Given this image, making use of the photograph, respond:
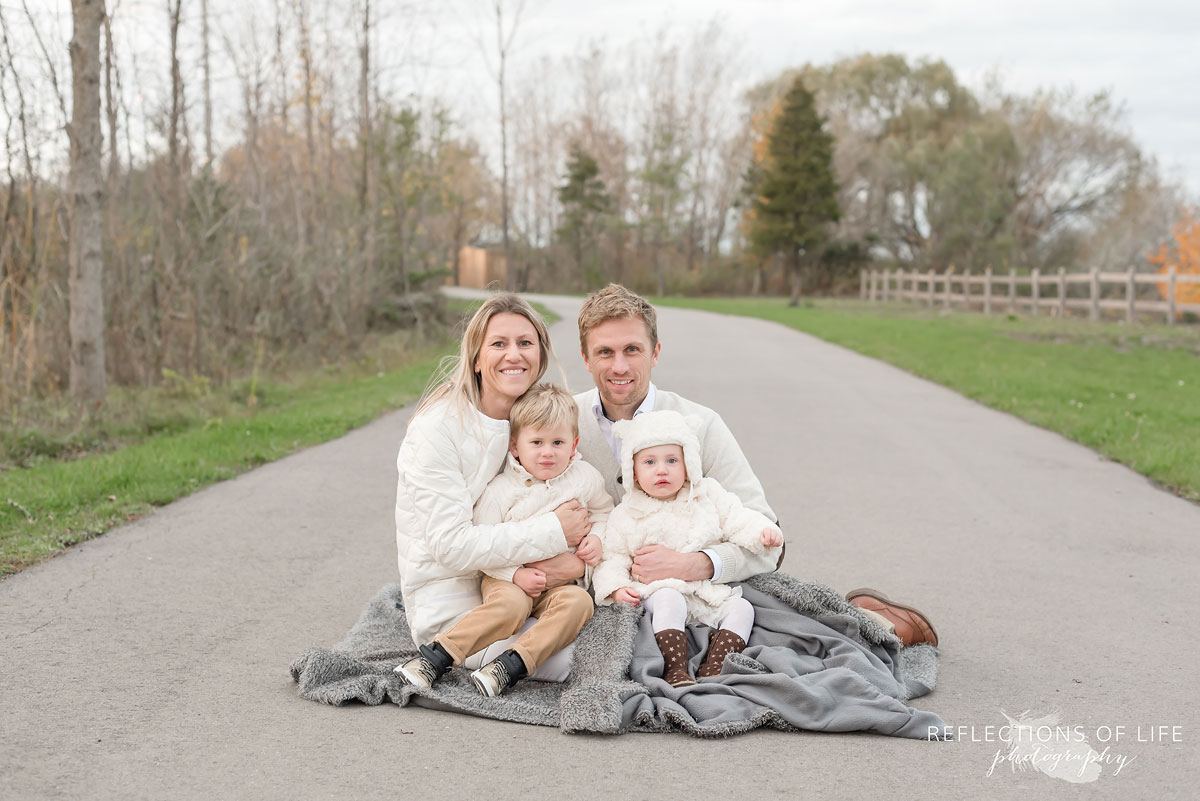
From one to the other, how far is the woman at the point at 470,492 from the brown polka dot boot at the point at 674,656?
40cm

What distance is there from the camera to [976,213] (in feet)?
175

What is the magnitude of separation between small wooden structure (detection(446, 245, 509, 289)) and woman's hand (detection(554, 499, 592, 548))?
224 ft

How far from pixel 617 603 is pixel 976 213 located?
173 ft

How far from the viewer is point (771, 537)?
15.9 ft

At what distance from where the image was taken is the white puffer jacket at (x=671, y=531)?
4781 millimetres

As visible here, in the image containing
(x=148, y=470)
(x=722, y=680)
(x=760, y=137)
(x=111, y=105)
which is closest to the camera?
(x=722, y=680)

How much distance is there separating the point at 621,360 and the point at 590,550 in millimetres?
900

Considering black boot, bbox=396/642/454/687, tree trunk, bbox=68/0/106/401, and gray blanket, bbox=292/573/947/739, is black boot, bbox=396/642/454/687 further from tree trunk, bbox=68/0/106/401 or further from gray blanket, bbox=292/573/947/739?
tree trunk, bbox=68/0/106/401

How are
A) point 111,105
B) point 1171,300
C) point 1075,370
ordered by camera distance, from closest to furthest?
1. point 111,105
2. point 1075,370
3. point 1171,300

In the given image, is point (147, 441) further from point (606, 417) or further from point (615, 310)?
point (615, 310)

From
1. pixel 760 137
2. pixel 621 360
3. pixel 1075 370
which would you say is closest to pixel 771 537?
pixel 621 360

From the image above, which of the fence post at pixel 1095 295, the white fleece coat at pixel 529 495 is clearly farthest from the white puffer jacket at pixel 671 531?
the fence post at pixel 1095 295

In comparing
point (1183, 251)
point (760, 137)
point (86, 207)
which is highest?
point (760, 137)

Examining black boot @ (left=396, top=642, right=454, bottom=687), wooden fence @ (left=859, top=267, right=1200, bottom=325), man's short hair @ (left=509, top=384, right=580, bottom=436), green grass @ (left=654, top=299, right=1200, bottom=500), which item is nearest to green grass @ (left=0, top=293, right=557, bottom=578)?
man's short hair @ (left=509, top=384, right=580, bottom=436)
